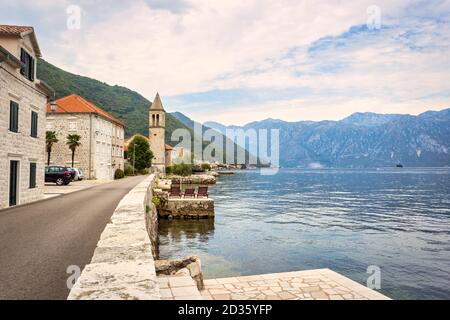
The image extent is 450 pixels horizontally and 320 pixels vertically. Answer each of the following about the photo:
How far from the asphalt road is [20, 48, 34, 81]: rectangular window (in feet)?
25.5

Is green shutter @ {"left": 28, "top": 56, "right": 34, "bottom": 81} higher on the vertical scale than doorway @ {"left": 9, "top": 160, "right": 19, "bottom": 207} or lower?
higher

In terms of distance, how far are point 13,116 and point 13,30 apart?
4378 mm

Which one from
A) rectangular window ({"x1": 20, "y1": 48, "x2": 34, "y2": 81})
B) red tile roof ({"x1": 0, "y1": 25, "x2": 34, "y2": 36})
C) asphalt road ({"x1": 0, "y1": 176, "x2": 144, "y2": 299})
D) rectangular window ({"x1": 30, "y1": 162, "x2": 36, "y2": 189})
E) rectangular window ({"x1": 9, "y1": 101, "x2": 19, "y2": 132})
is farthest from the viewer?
rectangular window ({"x1": 30, "y1": 162, "x2": 36, "y2": 189})

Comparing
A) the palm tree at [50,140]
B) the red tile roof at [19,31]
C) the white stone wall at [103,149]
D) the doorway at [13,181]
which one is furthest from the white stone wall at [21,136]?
the white stone wall at [103,149]

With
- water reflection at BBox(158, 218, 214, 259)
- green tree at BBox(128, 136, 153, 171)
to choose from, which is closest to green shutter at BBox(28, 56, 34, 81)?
water reflection at BBox(158, 218, 214, 259)

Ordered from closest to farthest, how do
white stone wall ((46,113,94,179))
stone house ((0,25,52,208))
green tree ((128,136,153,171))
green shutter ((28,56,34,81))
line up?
stone house ((0,25,52,208)), green shutter ((28,56,34,81)), white stone wall ((46,113,94,179)), green tree ((128,136,153,171))

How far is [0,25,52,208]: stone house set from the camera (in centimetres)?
1541

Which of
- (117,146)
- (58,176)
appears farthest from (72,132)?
(58,176)

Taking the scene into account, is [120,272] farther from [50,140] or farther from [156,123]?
[156,123]

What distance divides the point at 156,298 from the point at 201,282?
4756 millimetres

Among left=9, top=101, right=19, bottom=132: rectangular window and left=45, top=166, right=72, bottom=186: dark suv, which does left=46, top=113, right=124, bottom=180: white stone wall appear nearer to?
left=45, top=166, right=72, bottom=186: dark suv

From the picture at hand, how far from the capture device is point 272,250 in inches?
666

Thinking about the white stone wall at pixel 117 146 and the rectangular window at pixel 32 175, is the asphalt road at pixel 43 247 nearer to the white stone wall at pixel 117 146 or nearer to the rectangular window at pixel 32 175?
the rectangular window at pixel 32 175

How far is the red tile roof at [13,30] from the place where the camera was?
54.2ft
